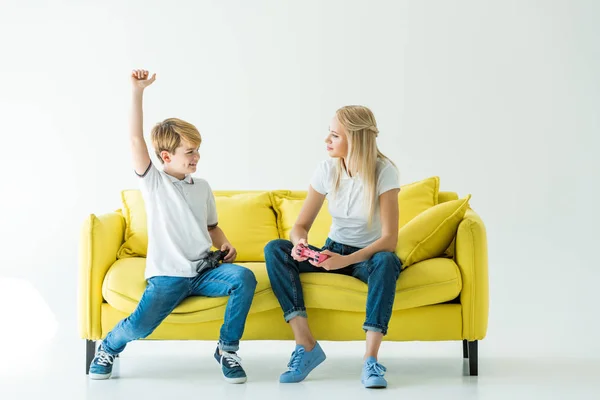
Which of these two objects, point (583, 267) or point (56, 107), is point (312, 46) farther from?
point (583, 267)

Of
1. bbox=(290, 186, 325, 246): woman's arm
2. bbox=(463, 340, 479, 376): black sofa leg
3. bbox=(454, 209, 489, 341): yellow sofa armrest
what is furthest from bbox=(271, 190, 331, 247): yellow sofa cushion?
bbox=(463, 340, 479, 376): black sofa leg

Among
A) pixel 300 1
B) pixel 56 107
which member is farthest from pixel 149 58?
pixel 300 1

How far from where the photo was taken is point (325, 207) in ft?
12.1

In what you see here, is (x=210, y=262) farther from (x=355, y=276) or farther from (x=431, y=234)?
(x=431, y=234)

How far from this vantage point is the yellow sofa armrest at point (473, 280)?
10.1 feet

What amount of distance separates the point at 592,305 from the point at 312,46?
1.95 meters

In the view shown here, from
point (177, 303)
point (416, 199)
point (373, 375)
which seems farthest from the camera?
point (416, 199)

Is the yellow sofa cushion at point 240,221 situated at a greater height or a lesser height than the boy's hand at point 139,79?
lesser

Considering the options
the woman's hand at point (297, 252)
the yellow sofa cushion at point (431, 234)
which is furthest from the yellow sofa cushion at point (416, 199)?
the woman's hand at point (297, 252)

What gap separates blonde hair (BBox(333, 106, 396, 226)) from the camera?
3141mm

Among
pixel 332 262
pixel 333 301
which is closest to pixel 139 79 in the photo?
pixel 332 262

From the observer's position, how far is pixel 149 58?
459 centimetres

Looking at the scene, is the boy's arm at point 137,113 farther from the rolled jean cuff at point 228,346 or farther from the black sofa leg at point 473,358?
the black sofa leg at point 473,358

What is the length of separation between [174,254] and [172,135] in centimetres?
43
